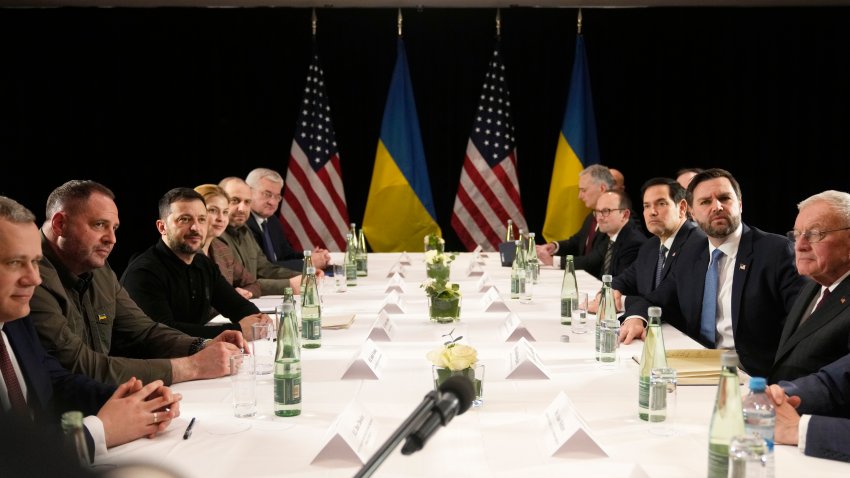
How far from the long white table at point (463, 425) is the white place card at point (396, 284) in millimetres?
1101

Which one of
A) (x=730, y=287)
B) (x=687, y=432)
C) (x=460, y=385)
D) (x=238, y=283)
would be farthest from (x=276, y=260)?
(x=460, y=385)

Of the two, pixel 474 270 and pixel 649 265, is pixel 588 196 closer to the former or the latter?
pixel 474 270

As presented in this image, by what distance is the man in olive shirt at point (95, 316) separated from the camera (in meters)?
2.32

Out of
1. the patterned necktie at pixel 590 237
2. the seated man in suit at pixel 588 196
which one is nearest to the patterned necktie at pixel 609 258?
the patterned necktie at pixel 590 237

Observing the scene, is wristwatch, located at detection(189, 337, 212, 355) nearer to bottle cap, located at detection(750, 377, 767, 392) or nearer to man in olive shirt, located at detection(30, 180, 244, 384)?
man in olive shirt, located at detection(30, 180, 244, 384)

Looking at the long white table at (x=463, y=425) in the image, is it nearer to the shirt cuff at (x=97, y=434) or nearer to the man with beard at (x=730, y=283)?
the shirt cuff at (x=97, y=434)

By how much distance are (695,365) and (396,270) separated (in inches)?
107

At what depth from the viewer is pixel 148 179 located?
7613mm

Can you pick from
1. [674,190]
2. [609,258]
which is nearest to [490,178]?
[609,258]

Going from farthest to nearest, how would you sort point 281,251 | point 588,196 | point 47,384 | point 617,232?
point 588,196
point 281,251
point 617,232
point 47,384

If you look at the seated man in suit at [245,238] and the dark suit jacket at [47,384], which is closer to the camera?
the dark suit jacket at [47,384]

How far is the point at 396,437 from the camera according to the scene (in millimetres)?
896

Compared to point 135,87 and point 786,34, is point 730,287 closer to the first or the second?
point 786,34

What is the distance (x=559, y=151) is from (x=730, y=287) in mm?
3992
